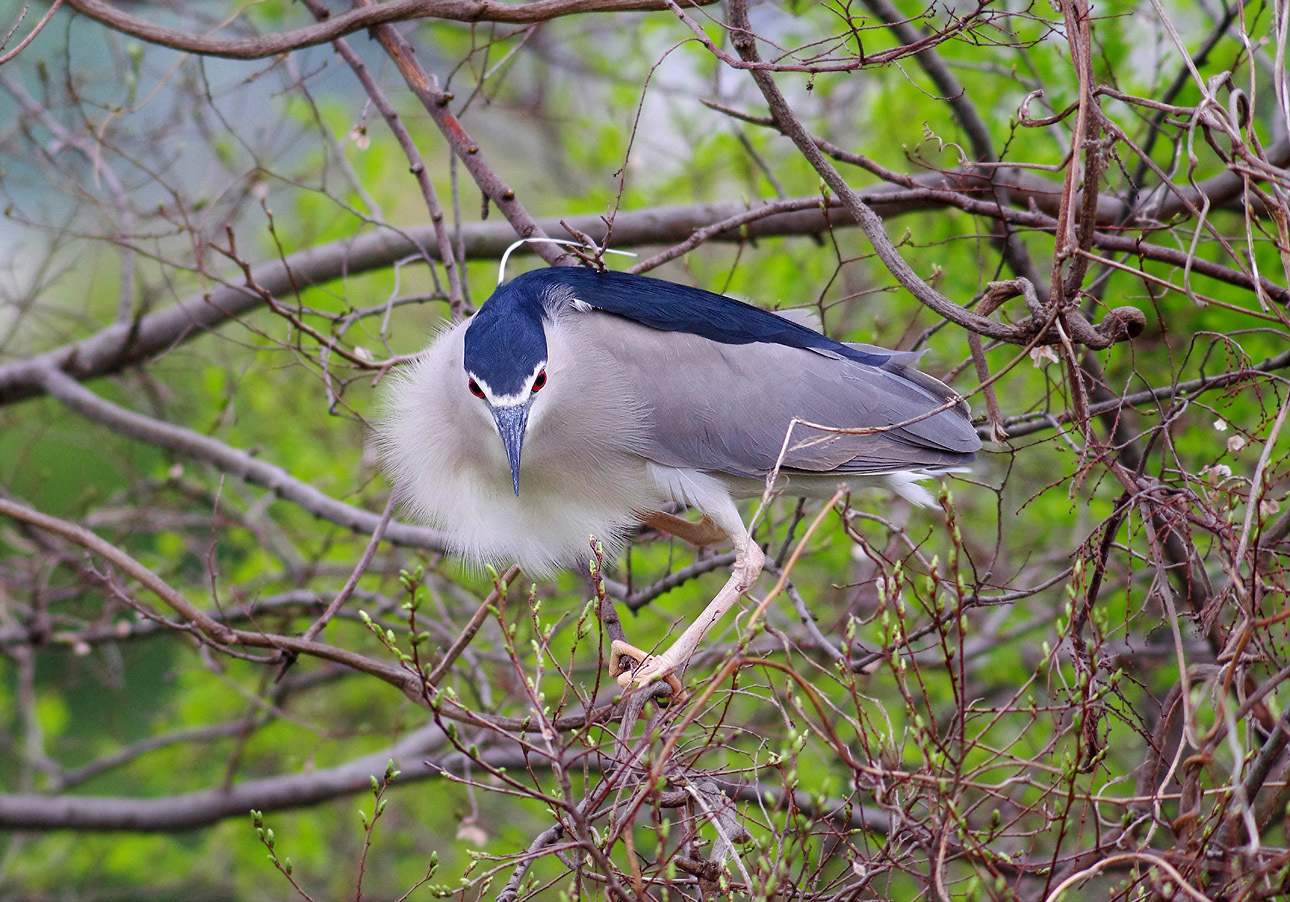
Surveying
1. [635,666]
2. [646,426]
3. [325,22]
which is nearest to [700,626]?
[635,666]

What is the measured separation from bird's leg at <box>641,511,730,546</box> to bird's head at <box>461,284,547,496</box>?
744mm

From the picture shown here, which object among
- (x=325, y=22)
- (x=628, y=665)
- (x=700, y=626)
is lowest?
(x=628, y=665)

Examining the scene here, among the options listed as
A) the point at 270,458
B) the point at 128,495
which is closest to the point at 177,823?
the point at 128,495

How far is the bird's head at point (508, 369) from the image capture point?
8.03 feet

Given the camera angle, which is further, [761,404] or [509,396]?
[761,404]

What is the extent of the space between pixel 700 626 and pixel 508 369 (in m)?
0.72

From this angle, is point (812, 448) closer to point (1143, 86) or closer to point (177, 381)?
point (1143, 86)

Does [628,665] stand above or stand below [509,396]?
below

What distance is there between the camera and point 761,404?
282 cm

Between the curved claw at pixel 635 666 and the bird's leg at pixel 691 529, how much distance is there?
19.5 inches

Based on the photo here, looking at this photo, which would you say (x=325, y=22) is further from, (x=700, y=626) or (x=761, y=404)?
(x=700, y=626)

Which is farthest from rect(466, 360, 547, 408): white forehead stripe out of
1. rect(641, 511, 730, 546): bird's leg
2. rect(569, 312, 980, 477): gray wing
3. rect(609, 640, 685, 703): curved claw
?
rect(641, 511, 730, 546): bird's leg

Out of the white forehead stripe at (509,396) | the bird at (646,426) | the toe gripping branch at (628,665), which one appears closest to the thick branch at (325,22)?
the bird at (646,426)

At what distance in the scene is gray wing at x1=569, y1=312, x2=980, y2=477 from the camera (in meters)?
2.78
